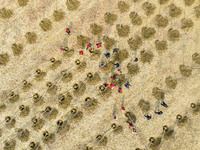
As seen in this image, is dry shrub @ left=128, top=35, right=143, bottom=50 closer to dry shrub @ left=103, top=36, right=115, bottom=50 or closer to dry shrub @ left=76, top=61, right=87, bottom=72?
dry shrub @ left=103, top=36, right=115, bottom=50

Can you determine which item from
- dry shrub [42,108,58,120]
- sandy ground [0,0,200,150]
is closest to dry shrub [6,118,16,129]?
sandy ground [0,0,200,150]

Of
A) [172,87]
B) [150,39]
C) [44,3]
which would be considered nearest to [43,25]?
[44,3]

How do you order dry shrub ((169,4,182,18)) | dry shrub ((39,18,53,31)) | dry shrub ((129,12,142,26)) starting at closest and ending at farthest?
dry shrub ((169,4,182,18)), dry shrub ((129,12,142,26)), dry shrub ((39,18,53,31))

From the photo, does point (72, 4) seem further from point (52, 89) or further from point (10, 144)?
point (10, 144)

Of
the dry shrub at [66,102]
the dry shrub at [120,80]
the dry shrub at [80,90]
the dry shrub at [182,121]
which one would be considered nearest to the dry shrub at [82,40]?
the dry shrub at [80,90]

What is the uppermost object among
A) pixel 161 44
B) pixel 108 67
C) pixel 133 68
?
pixel 108 67

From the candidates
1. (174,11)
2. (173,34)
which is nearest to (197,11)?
(174,11)

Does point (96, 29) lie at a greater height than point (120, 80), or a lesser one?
greater
